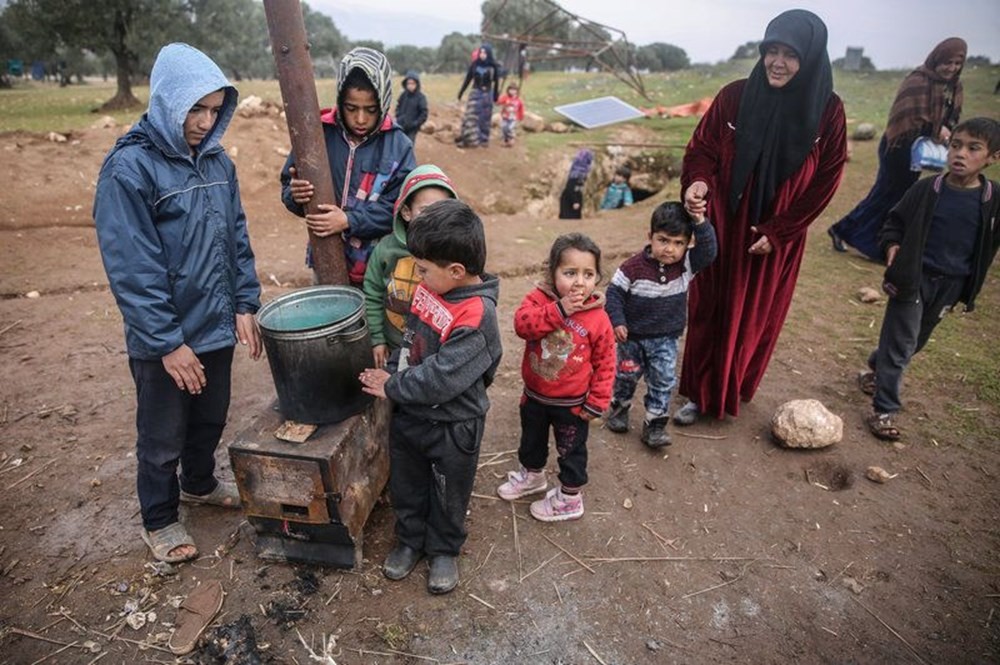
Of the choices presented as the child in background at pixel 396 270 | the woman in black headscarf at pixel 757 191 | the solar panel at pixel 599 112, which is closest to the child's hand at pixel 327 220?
the child in background at pixel 396 270

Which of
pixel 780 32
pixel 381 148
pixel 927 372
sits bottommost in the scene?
pixel 927 372

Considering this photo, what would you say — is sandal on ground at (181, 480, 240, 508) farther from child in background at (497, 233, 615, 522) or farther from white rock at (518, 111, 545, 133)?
white rock at (518, 111, 545, 133)

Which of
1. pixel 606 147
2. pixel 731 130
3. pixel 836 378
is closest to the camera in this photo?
pixel 731 130

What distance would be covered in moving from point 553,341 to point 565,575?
1203 mm

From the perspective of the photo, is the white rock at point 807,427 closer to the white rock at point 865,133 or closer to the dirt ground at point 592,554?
the dirt ground at point 592,554

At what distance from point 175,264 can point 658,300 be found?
8.47 ft

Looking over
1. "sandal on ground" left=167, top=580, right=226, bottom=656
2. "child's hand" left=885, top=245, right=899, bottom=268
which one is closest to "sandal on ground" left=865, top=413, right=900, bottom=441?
"child's hand" left=885, top=245, right=899, bottom=268

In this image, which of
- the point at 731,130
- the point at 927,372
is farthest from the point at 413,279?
the point at 927,372

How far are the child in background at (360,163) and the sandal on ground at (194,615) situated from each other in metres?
1.71

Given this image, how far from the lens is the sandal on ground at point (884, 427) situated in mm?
3957

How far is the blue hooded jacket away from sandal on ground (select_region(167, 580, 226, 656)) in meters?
1.13

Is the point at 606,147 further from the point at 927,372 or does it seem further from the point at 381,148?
the point at 381,148

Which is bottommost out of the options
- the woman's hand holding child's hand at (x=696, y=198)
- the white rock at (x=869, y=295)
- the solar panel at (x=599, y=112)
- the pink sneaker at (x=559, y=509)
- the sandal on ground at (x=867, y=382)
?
the pink sneaker at (x=559, y=509)

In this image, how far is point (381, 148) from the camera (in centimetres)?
295
